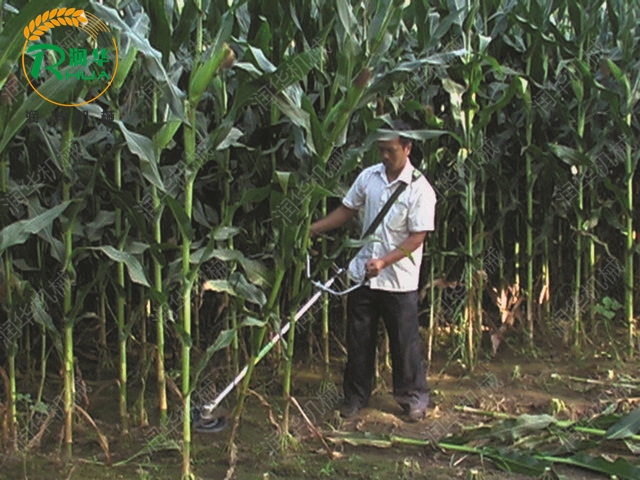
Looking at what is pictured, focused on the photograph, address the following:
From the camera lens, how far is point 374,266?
3826 mm

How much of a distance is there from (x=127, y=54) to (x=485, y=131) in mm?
3148

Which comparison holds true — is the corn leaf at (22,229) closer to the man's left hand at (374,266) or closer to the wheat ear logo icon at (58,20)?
the wheat ear logo icon at (58,20)

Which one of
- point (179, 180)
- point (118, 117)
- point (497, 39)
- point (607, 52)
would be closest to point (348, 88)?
point (179, 180)

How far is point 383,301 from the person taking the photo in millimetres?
4215

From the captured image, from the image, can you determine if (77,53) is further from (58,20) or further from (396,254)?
(396,254)

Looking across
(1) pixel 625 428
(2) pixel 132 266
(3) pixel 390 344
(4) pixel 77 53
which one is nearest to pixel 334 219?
(3) pixel 390 344

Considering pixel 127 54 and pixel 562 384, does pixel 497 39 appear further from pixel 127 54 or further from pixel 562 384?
pixel 127 54

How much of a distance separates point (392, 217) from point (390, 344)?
0.80 meters

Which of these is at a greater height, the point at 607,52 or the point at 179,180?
the point at 607,52

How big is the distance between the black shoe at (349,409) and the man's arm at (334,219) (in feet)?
3.60

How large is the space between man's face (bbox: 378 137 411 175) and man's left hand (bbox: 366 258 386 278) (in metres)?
0.59

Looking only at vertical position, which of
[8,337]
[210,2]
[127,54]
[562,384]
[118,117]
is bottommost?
[562,384]

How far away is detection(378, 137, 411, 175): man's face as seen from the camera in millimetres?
3971

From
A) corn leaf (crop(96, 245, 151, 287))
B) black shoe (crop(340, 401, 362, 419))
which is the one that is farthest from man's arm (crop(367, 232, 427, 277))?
corn leaf (crop(96, 245, 151, 287))
